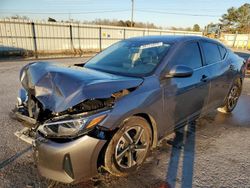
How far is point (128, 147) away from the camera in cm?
284

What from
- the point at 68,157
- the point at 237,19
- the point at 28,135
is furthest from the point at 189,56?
the point at 237,19

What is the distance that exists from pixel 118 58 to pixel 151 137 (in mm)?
1398

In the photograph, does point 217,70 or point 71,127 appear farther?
point 217,70

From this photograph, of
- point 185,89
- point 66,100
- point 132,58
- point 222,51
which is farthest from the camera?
point 222,51

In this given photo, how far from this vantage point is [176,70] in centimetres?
311

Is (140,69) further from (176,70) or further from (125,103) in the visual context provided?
(125,103)

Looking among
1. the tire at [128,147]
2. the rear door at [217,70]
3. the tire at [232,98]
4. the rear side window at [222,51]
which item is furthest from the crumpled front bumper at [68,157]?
the tire at [232,98]

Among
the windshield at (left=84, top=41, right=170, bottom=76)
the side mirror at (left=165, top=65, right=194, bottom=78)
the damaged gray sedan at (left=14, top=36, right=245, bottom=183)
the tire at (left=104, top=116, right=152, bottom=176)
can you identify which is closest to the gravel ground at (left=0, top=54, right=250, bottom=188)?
the tire at (left=104, top=116, right=152, bottom=176)

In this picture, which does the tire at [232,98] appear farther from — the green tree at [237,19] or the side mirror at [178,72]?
the green tree at [237,19]

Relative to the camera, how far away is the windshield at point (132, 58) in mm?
3315

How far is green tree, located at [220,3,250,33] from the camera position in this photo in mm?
57750

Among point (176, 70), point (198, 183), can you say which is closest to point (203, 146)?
point (198, 183)

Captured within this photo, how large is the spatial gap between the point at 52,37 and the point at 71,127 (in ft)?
70.9

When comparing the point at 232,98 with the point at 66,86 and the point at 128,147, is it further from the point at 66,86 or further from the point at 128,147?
the point at 66,86
